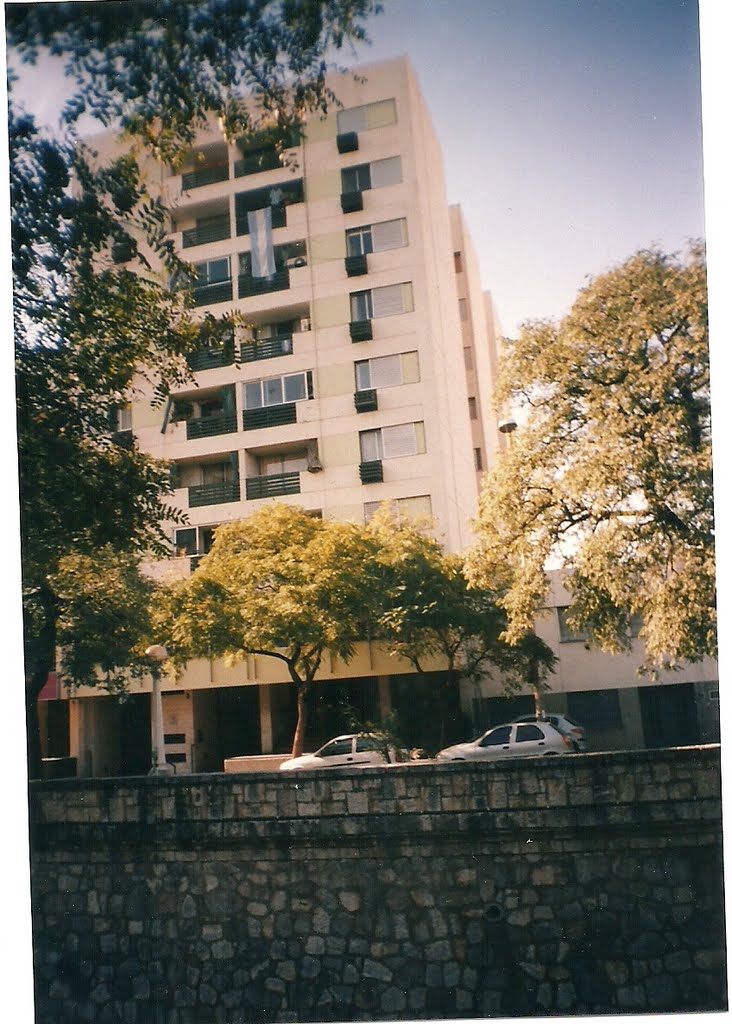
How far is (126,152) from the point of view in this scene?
675cm

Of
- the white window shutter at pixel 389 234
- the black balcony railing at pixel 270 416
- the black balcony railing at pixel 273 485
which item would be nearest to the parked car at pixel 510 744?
the black balcony railing at pixel 273 485

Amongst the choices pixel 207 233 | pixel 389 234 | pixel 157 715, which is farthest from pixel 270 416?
pixel 157 715

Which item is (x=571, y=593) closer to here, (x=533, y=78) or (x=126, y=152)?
(x=533, y=78)

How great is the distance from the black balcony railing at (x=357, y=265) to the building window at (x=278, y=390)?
86 cm

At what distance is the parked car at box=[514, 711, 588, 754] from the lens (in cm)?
588

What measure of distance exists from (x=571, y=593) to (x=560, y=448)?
3.65 feet

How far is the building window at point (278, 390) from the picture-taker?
21.6 ft

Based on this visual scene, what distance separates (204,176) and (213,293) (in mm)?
952

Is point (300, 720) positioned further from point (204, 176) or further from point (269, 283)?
point (204, 176)

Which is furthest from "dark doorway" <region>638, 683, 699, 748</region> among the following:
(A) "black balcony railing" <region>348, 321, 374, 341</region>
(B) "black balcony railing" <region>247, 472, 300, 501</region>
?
(A) "black balcony railing" <region>348, 321, 374, 341</region>

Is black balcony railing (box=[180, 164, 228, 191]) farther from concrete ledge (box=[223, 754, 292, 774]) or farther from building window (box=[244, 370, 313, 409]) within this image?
concrete ledge (box=[223, 754, 292, 774])

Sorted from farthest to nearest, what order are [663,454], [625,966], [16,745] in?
[16,745], [663,454], [625,966]

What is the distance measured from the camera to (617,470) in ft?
20.1

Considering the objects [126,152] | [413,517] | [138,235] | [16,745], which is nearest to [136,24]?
[126,152]
